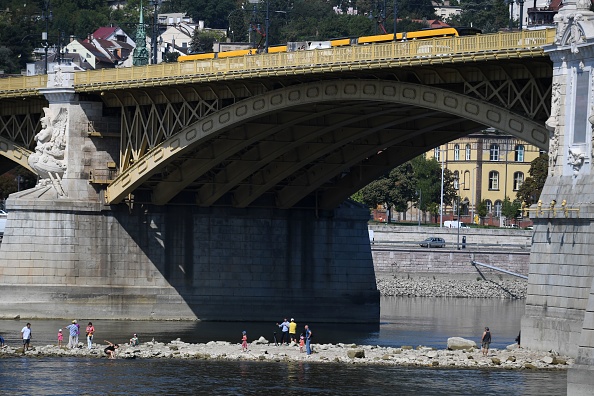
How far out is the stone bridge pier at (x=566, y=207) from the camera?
56344mm

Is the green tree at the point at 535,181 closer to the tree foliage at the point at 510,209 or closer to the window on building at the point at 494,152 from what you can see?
the tree foliage at the point at 510,209

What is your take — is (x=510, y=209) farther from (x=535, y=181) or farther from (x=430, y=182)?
(x=535, y=181)

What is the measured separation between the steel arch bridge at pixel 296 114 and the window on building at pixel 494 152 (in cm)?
8933

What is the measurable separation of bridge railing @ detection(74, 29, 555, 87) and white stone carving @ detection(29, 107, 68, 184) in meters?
2.47

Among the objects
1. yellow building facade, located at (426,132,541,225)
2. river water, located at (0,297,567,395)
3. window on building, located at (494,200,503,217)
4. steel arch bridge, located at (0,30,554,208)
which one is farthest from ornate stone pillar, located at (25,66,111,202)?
window on building, located at (494,200,503,217)

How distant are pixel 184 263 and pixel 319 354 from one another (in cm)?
2473

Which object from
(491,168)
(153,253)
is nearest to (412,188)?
(491,168)

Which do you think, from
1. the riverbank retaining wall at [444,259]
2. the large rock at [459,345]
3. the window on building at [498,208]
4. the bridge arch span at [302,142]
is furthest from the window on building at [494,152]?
the large rock at [459,345]

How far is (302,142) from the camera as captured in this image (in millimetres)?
80875

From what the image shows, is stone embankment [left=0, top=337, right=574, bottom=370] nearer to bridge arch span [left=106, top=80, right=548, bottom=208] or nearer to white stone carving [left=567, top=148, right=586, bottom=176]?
white stone carving [left=567, top=148, right=586, bottom=176]

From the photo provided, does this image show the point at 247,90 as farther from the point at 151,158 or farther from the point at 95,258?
the point at 95,258

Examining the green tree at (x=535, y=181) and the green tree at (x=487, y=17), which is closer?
the green tree at (x=535, y=181)

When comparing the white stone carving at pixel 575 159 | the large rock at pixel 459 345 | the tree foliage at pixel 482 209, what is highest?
the white stone carving at pixel 575 159

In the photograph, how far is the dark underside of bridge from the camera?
209 ft
